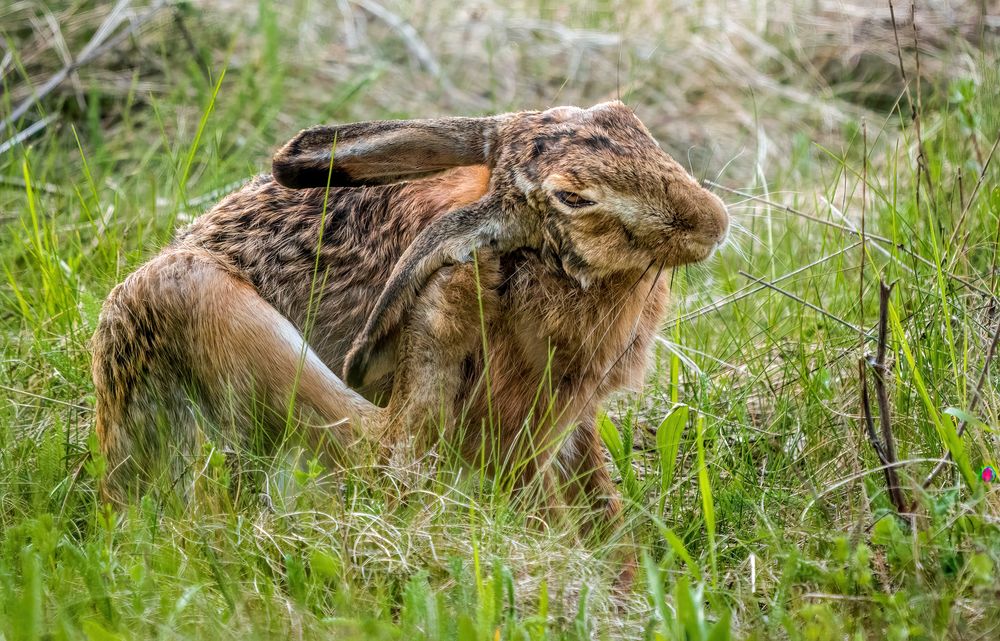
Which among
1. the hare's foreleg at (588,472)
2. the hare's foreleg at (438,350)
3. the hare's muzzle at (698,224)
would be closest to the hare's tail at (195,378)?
the hare's foreleg at (438,350)

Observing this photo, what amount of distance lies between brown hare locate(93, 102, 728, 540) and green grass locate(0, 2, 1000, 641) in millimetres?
201

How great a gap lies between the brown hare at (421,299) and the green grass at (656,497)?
0.66ft

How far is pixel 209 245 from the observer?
12.7 ft

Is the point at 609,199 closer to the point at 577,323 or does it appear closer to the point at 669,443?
the point at 577,323

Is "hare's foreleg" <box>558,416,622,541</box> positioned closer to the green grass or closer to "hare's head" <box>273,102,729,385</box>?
the green grass

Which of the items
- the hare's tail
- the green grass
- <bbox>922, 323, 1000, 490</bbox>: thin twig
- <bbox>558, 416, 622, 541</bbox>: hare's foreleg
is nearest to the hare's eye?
the green grass

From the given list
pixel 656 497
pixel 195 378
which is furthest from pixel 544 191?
pixel 195 378

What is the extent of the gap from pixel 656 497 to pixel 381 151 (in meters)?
1.22

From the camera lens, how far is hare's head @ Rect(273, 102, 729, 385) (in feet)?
10.1

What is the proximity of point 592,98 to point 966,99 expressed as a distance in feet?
9.90

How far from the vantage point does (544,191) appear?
10.2 feet

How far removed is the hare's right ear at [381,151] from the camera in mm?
3209

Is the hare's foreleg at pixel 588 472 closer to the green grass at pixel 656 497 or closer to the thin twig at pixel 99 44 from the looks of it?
the green grass at pixel 656 497

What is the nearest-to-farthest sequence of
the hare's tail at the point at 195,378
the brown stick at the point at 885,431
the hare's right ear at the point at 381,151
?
the brown stick at the point at 885,431
the hare's right ear at the point at 381,151
the hare's tail at the point at 195,378
